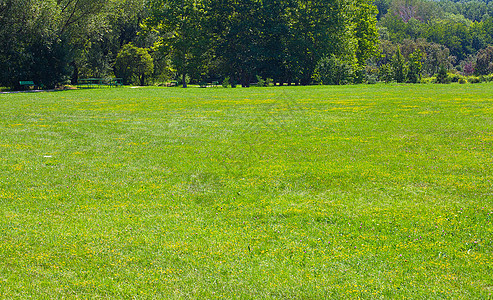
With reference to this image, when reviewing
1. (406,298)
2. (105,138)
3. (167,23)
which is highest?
(167,23)

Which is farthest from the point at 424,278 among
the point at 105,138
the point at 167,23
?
the point at 167,23

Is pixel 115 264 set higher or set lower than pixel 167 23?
lower

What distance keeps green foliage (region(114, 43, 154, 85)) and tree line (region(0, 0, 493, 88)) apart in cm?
15

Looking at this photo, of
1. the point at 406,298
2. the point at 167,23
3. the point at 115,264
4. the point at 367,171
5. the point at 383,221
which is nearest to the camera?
the point at 406,298

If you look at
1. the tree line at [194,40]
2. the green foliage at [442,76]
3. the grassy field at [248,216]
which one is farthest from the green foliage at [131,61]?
the grassy field at [248,216]

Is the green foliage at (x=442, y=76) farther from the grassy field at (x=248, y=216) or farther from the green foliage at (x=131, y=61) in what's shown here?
the grassy field at (x=248, y=216)

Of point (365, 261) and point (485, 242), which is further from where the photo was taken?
point (485, 242)

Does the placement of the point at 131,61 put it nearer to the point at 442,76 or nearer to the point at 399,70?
the point at 399,70

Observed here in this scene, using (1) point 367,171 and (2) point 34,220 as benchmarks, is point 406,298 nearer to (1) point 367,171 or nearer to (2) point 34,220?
(1) point 367,171

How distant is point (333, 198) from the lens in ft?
22.9

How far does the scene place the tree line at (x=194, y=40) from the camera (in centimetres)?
3984

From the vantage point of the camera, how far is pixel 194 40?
5009 centimetres

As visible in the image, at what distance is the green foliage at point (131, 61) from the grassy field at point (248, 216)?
49.3 metres

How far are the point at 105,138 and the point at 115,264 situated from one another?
8.57 metres
